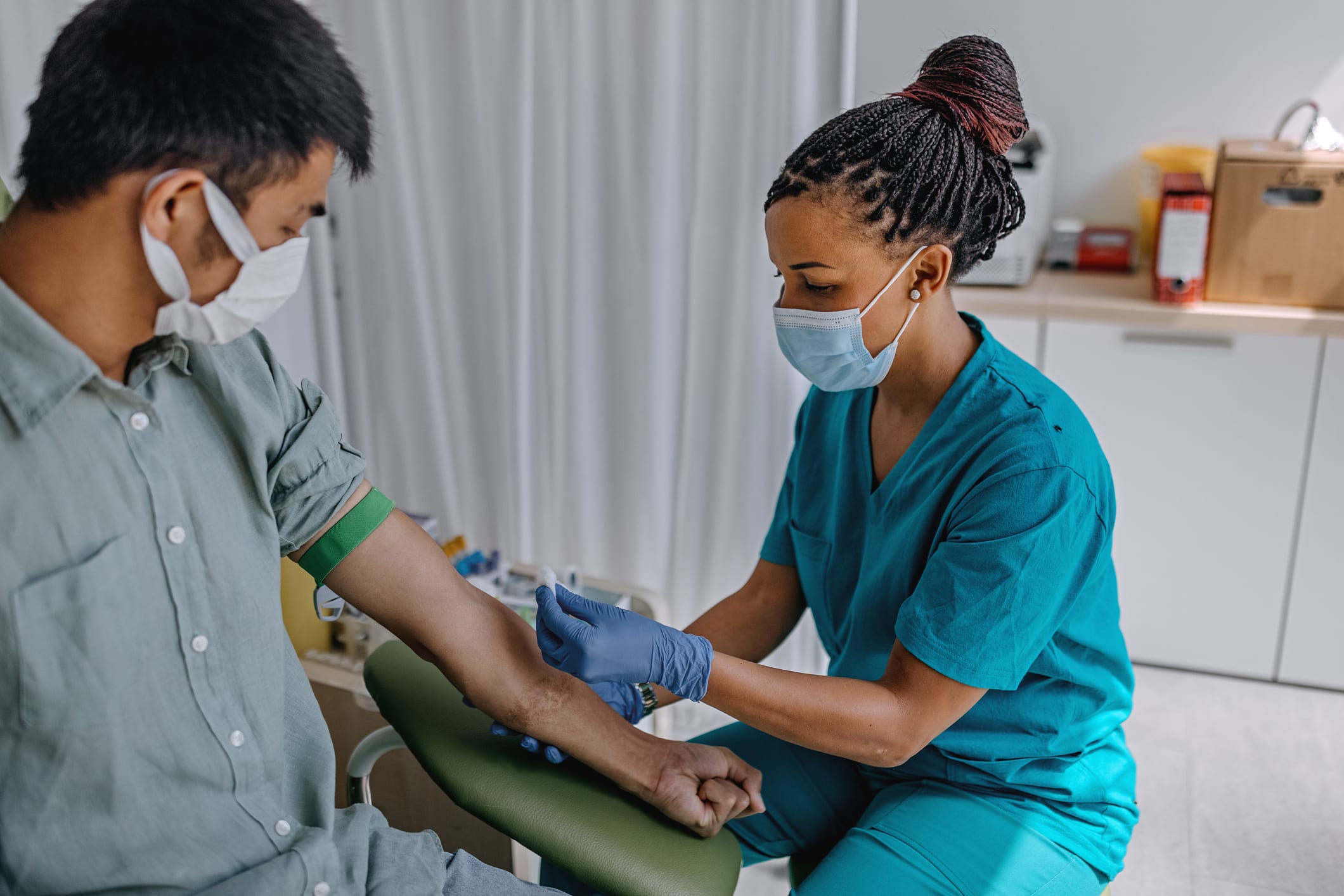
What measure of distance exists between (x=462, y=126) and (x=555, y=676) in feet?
5.17

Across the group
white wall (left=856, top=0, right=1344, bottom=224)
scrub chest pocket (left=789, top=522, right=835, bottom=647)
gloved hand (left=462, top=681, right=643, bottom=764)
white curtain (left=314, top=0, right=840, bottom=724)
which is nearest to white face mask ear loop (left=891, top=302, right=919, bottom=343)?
scrub chest pocket (left=789, top=522, right=835, bottom=647)

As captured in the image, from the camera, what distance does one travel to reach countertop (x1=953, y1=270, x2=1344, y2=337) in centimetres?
234

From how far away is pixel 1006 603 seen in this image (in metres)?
1.20

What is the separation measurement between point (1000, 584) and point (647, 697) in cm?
51

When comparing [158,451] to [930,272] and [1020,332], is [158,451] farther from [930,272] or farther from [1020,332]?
[1020,332]

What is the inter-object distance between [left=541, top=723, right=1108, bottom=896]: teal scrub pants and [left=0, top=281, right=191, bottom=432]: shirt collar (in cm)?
83

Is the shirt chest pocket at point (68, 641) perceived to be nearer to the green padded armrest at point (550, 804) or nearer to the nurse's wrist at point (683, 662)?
the green padded armrest at point (550, 804)

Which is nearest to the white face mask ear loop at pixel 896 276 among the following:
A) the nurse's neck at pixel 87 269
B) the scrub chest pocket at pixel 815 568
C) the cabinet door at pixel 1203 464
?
the scrub chest pocket at pixel 815 568

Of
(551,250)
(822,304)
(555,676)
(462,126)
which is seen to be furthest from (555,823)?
(462,126)

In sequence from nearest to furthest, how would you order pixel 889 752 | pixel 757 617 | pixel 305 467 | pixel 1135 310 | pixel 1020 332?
pixel 305 467 → pixel 889 752 → pixel 757 617 → pixel 1135 310 → pixel 1020 332

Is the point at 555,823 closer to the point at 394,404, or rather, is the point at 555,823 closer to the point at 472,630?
the point at 472,630

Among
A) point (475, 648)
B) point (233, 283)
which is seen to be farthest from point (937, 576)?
point (233, 283)

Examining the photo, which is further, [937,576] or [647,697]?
[647,697]

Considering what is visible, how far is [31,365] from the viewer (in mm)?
874
